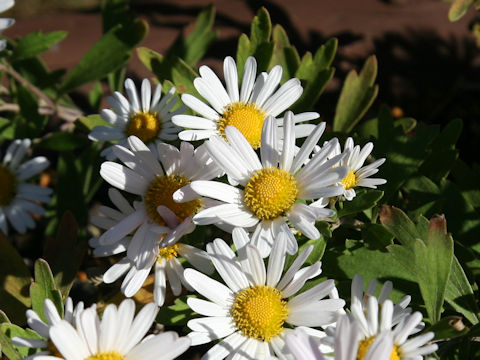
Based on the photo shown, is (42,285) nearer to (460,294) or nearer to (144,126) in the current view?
(144,126)

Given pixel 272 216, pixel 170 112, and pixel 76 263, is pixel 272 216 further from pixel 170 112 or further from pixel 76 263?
pixel 76 263

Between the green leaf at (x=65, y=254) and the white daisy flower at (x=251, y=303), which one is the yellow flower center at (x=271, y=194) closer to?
the white daisy flower at (x=251, y=303)

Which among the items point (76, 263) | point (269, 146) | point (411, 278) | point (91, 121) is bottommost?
point (76, 263)

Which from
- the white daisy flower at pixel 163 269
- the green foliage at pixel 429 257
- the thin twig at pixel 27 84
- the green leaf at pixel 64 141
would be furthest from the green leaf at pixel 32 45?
the green foliage at pixel 429 257

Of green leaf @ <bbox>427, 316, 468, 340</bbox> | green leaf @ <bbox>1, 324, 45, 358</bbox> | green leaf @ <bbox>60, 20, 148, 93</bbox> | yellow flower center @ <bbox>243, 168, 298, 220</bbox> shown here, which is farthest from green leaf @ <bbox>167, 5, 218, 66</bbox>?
green leaf @ <bbox>427, 316, 468, 340</bbox>

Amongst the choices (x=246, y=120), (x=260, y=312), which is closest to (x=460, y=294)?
(x=260, y=312)

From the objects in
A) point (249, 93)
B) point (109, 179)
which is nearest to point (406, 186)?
point (249, 93)

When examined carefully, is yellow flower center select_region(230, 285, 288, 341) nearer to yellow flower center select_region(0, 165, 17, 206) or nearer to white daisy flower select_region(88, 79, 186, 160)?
white daisy flower select_region(88, 79, 186, 160)
